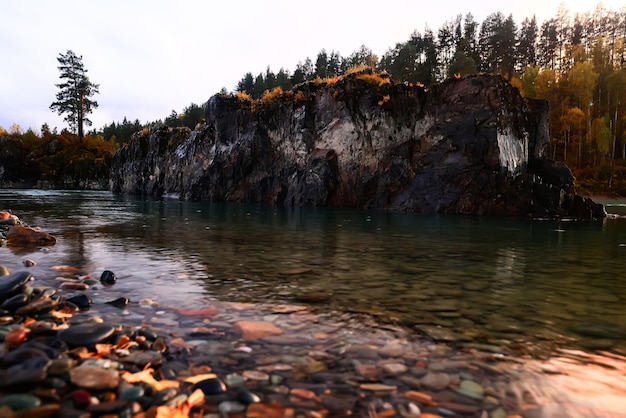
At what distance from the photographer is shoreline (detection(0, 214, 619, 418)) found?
3.01 metres

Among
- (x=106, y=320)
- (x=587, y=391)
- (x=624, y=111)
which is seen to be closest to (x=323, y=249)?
(x=106, y=320)

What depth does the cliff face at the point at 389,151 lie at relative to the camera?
30.7 meters

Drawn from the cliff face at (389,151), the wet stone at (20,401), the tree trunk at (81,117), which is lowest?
the wet stone at (20,401)

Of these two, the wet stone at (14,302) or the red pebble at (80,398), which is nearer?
the red pebble at (80,398)

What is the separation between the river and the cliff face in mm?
17750

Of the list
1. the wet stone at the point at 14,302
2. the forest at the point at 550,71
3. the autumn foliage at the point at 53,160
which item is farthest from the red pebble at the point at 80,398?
the autumn foliage at the point at 53,160

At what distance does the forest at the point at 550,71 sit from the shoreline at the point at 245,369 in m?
49.0

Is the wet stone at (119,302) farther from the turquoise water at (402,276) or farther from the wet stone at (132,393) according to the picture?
the wet stone at (132,393)

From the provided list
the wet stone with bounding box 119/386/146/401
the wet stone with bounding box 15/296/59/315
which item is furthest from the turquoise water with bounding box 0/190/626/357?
the wet stone with bounding box 119/386/146/401

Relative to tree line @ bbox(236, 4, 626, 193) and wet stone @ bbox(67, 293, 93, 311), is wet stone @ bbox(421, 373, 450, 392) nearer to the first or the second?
wet stone @ bbox(67, 293, 93, 311)

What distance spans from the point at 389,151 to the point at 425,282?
98.6ft

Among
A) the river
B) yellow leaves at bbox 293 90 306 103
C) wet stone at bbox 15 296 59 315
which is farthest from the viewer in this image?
yellow leaves at bbox 293 90 306 103

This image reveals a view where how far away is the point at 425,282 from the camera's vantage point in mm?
7543

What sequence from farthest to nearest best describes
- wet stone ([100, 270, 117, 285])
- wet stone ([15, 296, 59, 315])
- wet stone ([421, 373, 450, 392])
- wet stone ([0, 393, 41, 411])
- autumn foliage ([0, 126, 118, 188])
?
autumn foliage ([0, 126, 118, 188]), wet stone ([100, 270, 117, 285]), wet stone ([15, 296, 59, 315]), wet stone ([421, 373, 450, 392]), wet stone ([0, 393, 41, 411])
